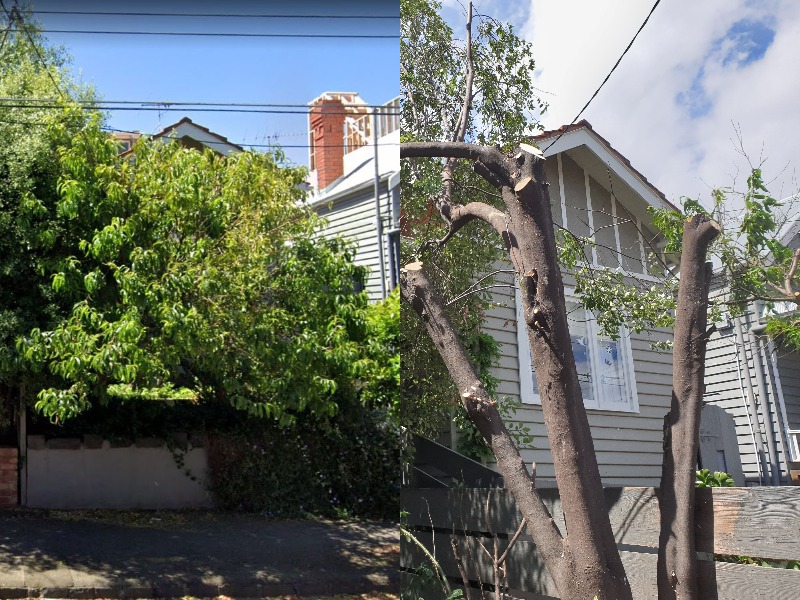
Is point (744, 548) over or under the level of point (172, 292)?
under

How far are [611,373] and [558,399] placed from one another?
6 centimetres

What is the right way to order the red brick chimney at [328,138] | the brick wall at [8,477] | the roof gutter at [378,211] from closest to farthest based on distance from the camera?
the roof gutter at [378,211], the red brick chimney at [328,138], the brick wall at [8,477]

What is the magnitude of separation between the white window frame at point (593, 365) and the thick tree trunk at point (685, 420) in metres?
0.06

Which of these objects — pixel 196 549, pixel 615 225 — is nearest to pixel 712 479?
pixel 615 225

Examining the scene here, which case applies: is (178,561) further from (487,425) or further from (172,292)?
(487,425)

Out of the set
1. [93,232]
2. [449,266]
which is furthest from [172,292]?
[449,266]

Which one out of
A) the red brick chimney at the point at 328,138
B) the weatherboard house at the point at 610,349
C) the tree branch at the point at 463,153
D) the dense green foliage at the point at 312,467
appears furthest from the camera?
the dense green foliage at the point at 312,467

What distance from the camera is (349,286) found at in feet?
11.0

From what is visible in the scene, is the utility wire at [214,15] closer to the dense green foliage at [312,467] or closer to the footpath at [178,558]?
the dense green foliage at [312,467]

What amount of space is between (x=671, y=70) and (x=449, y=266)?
366 mm

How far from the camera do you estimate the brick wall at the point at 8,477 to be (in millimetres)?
3434

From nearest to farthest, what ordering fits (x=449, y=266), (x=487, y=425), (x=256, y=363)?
(x=487, y=425), (x=449, y=266), (x=256, y=363)

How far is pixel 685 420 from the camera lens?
73 centimetres

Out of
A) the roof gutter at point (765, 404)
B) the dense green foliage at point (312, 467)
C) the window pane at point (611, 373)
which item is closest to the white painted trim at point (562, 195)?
the window pane at point (611, 373)
